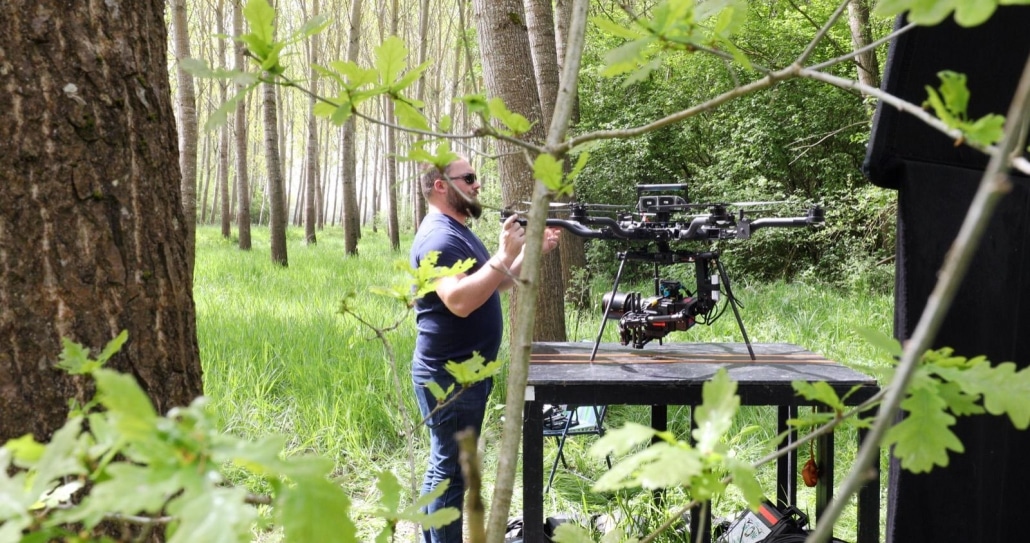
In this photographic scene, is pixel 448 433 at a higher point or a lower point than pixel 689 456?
lower

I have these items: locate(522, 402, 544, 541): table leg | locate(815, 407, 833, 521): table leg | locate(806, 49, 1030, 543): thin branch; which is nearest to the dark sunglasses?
locate(522, 402, 544, 541): table leg

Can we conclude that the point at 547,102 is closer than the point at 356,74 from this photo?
No

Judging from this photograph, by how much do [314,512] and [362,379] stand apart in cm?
423

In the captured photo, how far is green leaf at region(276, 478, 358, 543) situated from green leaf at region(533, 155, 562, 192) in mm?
335

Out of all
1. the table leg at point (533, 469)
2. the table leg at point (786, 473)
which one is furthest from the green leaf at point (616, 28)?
the table leg at point (786, 473)

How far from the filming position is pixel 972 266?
60.2 inches

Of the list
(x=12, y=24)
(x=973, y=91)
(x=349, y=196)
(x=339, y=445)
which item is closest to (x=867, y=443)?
(x=973, y=91)

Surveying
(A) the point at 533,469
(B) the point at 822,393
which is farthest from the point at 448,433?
(B) the point at 822,393

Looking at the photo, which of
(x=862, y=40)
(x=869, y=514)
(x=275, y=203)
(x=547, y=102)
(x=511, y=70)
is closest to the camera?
(x=869, y=514)

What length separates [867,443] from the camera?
355mm

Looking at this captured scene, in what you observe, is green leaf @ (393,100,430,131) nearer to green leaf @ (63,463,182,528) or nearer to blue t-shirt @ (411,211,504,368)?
green leaf @ (63,463,182,528)

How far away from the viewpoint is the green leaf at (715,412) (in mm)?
→ 585

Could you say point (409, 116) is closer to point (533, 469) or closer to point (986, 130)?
point (986, 130)

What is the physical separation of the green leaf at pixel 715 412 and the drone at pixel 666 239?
162 centimetres
